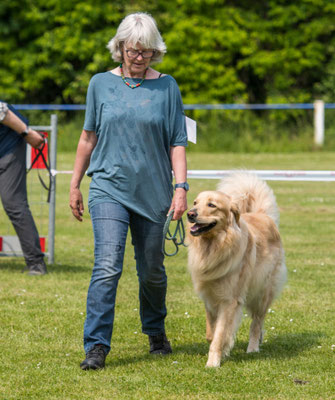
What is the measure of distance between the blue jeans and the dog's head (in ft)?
0.82

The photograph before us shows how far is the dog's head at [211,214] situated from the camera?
4.64 meters

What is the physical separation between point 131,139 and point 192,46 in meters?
25.2

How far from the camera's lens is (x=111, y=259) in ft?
14.3

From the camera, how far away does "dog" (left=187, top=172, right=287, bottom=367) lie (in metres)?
4.70

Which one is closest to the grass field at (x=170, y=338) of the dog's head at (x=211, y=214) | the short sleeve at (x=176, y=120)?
the dog's head at (x=211, y=214)

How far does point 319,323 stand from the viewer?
5.75 meters

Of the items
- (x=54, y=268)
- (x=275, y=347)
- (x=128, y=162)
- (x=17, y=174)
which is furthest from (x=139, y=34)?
(x=54, y=268)

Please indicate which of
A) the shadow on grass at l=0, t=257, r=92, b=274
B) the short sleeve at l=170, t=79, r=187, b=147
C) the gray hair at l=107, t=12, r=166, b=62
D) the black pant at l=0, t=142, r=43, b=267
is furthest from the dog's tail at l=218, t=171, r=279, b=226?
the shadow on grass at l=0, t=257, r=92, b=274

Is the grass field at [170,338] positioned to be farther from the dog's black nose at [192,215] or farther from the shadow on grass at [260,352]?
the dog's black nose at [192,215]

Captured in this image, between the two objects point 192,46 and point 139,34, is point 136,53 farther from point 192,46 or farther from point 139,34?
point 192,46

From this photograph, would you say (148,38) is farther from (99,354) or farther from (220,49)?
(220,49)

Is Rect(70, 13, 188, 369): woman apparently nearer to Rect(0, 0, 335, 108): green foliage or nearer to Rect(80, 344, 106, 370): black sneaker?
Rect(80, 344, 106, 370): black sneaker

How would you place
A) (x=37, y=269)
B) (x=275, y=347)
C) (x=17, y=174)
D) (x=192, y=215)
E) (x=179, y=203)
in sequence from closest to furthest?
1. (x=179, y=203)
2. (x=192, y=215)
3. (x=275, y=347)
4. (x=17, y=174)
5. (x=37, y=269)

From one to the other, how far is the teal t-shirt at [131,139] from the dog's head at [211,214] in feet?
0.88
